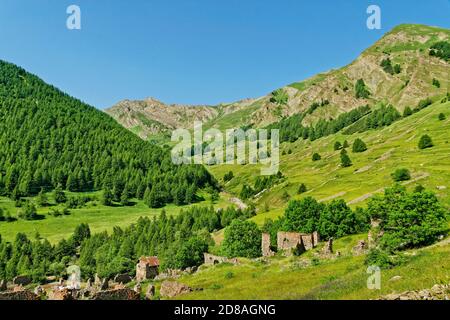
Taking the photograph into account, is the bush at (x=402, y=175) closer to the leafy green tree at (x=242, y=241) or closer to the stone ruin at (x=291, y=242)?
the stone ruin at (x=291, y=242)

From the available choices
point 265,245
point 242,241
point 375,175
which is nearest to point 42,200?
point 242,241

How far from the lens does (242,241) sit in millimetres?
88062

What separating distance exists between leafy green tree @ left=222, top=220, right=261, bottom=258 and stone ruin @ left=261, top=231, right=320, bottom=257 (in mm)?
2691

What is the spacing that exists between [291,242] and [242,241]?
12.7 meters

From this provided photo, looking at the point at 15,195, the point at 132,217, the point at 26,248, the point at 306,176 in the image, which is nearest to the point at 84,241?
the point at 26,248

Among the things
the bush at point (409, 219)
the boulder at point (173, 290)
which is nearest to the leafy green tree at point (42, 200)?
the boulder at point (173, 290)

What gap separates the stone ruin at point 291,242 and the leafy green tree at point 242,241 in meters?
→ 2.69

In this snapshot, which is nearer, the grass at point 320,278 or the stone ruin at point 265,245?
the grass at point 320,278

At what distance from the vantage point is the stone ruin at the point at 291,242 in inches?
2918

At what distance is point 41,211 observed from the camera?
180 m

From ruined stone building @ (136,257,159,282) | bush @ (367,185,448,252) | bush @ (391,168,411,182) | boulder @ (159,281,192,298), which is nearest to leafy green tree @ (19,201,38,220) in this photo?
ruined stone building @ (136,257,159,282)

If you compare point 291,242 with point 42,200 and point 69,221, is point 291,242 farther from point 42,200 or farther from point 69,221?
point 42,200
